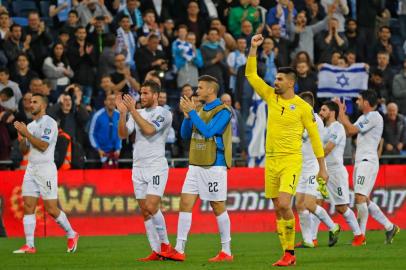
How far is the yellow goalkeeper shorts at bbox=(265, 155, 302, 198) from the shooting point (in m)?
16.2

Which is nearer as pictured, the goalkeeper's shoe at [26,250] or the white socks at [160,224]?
the white socks at [160,224]

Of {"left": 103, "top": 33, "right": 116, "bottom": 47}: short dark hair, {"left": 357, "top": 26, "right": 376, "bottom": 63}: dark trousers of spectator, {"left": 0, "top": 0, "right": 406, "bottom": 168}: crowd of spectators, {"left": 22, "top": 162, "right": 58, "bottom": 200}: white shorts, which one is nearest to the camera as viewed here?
{"left": 22, "top": 162, "right": 58, "bottom": 200}: white shorts

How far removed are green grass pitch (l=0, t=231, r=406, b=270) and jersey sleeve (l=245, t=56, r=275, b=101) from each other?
2448mm

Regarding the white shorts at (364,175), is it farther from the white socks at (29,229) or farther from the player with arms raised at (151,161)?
the white socks at (29,229)

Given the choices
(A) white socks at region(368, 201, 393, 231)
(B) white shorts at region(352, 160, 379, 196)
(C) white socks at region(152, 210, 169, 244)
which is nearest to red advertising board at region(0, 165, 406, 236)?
(A) white socks at region(368, 201, 393, 231)

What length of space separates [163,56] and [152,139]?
36.0 ft

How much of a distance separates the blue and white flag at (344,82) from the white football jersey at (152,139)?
11.9m

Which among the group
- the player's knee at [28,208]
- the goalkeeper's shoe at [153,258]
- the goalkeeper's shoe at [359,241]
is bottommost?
the goalkeeper's shoe at [359,241]

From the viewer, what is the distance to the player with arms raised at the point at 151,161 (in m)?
17.4

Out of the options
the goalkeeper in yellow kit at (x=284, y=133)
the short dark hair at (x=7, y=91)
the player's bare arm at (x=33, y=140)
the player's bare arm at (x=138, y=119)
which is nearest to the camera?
the goalkeeper in yellow kit at (x=284, y=133)

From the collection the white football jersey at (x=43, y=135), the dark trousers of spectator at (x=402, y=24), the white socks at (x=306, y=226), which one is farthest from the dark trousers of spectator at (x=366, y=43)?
the white football jersey at (x=43, y=135)

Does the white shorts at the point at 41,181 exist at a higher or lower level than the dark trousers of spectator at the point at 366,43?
lower

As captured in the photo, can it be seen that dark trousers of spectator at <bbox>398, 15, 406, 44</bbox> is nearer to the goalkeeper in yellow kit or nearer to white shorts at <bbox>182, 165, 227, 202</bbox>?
white shorts at <bbox>182, 165, 227, 202</bbox>

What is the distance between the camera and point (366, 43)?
31641mm
